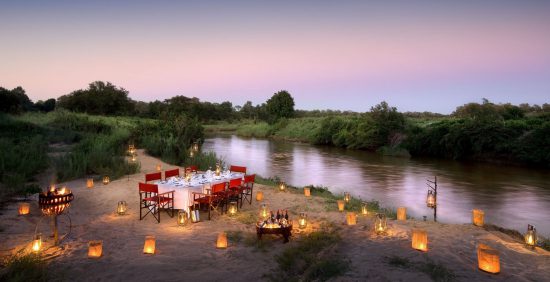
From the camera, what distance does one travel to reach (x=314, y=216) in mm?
9320

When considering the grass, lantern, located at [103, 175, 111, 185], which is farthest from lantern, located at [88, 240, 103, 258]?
lantern, located at [103, 175, 111, 185]

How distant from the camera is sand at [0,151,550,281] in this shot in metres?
5.60

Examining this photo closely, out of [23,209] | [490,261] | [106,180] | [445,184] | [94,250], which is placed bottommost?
[445,184]

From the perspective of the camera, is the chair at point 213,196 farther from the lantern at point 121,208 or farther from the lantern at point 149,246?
the lantern at point 149,246

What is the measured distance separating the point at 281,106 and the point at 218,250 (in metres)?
69.6

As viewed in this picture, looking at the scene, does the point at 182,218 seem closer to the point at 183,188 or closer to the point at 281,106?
the point at 183,188

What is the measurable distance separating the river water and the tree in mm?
45139

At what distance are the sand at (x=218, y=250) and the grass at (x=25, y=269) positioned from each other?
23 cm

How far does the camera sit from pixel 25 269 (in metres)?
5.43

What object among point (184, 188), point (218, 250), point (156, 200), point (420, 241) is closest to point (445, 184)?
point (420, 241)

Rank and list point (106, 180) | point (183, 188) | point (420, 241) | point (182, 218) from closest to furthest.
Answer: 1. point (420, 241)
2. point (182, 218)
3. point (183, 188)
4. point (106, 180)

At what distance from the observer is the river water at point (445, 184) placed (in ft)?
43.4

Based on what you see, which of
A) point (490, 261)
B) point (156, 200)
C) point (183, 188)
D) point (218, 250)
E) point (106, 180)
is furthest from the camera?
point (106, 180)

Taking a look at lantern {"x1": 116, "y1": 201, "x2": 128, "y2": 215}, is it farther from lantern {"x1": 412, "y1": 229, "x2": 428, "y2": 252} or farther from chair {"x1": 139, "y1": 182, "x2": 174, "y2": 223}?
lantern {"x1": 412, "y1": 229, "x2": 428, "y2": 252}
